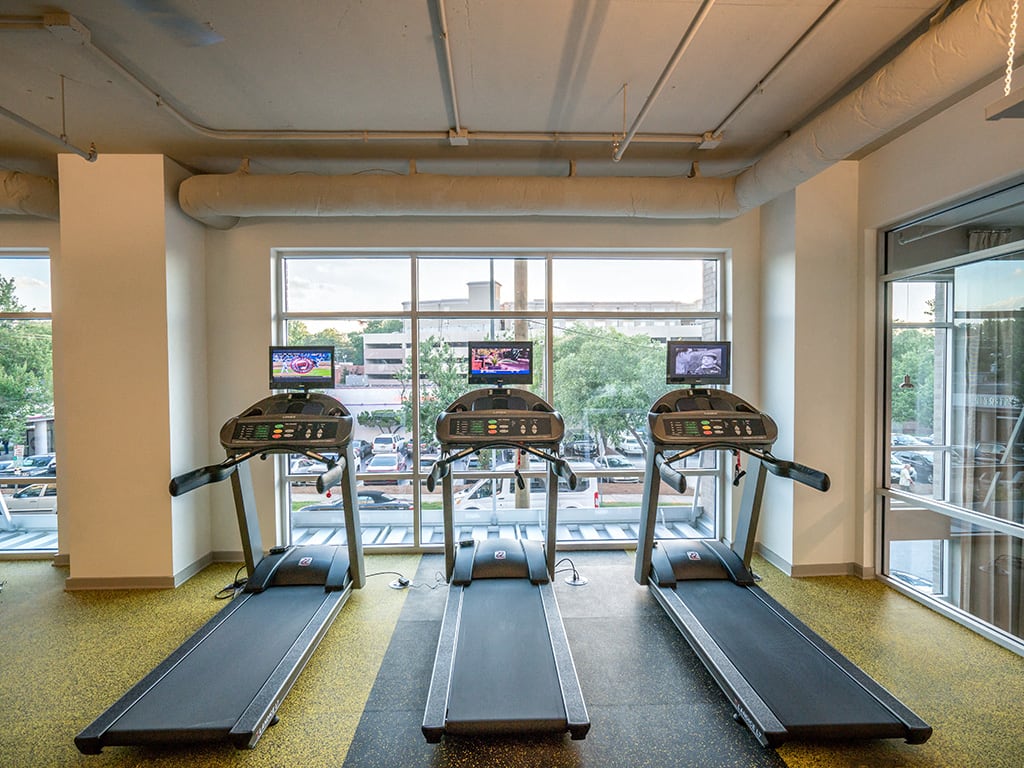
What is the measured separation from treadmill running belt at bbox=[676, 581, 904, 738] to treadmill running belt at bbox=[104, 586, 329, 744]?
2.66 metres

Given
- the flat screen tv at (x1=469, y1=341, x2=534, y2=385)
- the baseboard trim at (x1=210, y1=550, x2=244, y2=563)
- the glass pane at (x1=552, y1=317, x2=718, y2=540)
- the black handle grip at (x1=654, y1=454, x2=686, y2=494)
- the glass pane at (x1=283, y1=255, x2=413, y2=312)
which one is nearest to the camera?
the black handle grip at (x1=654, y1=454, x2=686, y2=494)

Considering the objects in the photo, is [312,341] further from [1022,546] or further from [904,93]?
[1022,546]

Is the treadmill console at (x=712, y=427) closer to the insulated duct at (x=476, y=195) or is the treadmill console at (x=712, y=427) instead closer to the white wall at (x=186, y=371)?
the insulated duct at (x=476, y=195)

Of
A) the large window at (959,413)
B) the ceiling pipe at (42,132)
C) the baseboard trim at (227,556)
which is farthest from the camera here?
the baseboard trim at (227,556)

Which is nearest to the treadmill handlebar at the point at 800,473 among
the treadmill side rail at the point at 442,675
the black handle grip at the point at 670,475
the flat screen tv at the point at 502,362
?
the black handle grip at the point at 670,475

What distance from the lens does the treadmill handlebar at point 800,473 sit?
2.90 metres

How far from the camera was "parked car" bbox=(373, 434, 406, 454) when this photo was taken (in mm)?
4746

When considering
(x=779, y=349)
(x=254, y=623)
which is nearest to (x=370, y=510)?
(x=254, y=623)

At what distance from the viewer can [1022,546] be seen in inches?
124

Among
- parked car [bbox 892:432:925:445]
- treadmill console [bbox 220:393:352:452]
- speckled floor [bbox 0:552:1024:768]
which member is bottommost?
speckled floor [bbox 0:552:1024:768]

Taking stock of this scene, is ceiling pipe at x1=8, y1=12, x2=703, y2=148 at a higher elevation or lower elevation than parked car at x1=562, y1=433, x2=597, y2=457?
higher

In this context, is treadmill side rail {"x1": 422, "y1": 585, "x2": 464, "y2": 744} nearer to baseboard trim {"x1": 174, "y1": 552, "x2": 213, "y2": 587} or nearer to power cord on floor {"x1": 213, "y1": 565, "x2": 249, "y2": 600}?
power cord on floor {"x1": 213, "y1": 565, "x2": 249, "y2": 600}

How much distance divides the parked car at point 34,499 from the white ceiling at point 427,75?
306 cm

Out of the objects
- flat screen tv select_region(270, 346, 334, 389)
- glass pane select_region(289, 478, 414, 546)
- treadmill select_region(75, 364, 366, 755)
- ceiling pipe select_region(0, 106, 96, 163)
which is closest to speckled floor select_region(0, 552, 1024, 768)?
treadmill select_region(75, 364, 366, 755)
